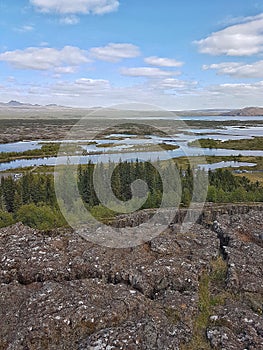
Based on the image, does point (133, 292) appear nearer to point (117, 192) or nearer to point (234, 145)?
point (117, 192)

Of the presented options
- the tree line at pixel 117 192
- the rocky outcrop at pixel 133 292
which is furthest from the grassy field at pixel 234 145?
the rocky outcrop at pixel 133 292

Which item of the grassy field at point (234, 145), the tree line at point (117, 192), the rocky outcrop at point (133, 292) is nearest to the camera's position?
the rocky outcrop at point (133, 292)

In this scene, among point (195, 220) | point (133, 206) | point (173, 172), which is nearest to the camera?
point (195, 220)

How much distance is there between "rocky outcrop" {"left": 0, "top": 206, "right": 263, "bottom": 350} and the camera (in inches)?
347

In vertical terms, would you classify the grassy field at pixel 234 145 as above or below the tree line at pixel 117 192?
above

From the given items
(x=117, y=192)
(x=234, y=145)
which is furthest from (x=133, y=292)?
(x=234, y=145)

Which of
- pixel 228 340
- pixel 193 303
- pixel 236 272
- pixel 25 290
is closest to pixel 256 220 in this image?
pixel 236 272

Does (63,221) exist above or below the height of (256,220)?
below

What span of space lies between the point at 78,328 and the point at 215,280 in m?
5.34

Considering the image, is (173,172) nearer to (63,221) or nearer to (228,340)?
(63,221)

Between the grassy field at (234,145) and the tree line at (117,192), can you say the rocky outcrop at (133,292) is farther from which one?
the grassy field at (234,145)

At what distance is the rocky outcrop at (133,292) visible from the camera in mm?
8805

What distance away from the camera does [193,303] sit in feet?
33.9

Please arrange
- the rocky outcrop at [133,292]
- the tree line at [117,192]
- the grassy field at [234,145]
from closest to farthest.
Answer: the rocky outcrop at [133,292] → the tree line at [117,192] → the grassy field at [234,145]
